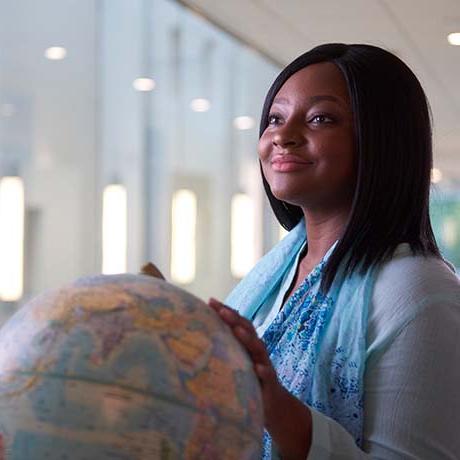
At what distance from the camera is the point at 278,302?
56.1 inches

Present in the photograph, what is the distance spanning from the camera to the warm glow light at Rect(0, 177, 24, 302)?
135 inches

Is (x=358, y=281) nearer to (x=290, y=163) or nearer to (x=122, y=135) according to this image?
(x=290, y=163)

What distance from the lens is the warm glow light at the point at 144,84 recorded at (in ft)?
14.6

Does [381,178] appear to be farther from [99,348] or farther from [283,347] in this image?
[99,348]

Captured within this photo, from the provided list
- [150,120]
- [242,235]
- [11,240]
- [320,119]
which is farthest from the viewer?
[242,235]

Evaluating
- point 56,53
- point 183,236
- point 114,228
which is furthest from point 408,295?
point 183,236

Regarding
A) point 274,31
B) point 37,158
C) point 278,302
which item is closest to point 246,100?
point 274,31

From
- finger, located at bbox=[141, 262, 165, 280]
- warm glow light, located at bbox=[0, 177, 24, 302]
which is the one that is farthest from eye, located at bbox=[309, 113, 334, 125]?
warm glow light, located at bbox=[0, 177, 24, 302]

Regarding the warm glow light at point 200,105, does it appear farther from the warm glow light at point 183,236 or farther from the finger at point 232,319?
the finger at point 232,319

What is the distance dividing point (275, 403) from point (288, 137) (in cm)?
36

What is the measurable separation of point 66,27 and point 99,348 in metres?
3.14

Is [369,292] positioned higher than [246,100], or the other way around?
[246,100]

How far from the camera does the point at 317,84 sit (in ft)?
4.33

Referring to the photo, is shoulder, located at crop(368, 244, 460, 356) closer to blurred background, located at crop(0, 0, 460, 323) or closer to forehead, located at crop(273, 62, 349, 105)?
forehead, located at crop(273, 62, 349, 105)
